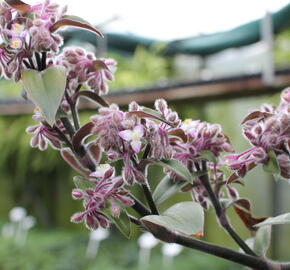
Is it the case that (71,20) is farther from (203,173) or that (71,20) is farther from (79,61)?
(203,173)

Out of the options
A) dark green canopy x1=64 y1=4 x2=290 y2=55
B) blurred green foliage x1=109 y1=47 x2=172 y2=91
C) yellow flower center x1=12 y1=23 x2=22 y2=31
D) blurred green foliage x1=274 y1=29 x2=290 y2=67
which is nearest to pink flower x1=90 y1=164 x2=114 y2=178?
yellow flower center x1=12 y1=23 x2=22 y2=31

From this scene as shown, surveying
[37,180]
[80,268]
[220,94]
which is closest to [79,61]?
[220,94]

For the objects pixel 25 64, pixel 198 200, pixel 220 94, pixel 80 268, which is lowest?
pixel 80 268

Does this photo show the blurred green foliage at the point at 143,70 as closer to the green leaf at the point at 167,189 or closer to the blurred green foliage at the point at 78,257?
the blurred green foliage at the point at 78,257

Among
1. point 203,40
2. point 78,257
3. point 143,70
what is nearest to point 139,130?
point 78,257

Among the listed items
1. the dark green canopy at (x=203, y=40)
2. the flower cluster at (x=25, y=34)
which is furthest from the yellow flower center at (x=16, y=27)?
the dark green canopy at (x=203, y=40)

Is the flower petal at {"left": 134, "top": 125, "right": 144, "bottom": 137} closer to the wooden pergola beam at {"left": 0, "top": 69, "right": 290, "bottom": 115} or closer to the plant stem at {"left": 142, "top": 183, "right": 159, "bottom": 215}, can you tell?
the plant stem at {"left": 142, "top": 183, "right": 159, "bottom": 215}
